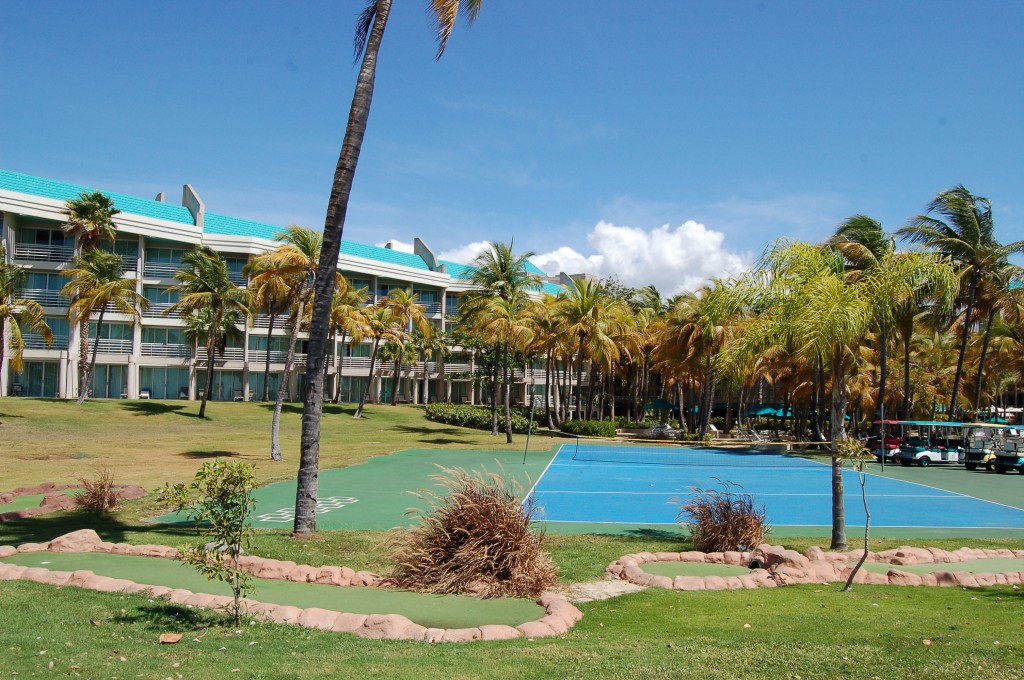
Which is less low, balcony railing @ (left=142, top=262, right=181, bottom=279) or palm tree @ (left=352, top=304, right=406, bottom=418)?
balcony railing @ (left=142, top=262, right=181, bottom=279)

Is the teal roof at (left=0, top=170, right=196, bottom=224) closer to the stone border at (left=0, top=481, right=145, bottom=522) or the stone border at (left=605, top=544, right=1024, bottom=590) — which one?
the stone border at (left=0, top=481, right=145, bottom=522)

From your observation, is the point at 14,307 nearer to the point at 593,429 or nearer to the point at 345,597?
the point at 593,429

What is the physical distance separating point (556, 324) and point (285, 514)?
36.0 m

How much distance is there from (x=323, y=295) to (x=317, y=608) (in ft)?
20.9

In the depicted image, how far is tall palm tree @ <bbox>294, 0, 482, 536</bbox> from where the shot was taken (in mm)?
13281

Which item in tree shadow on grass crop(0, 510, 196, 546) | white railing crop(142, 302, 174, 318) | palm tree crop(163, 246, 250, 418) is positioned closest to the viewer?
tree shadow on grass crop(0, 510, 196, 546)

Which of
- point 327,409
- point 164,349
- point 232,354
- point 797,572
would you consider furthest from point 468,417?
point 797,572

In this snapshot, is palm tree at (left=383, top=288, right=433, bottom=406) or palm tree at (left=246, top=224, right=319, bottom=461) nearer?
palm tree at (left=246, top=224, right=319, bottom=461)

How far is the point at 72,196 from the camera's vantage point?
5078 centimetres

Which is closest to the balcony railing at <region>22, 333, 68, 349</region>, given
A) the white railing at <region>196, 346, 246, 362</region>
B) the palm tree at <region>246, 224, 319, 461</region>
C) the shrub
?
the white railing at <region>196, 346, 246, 362</region>

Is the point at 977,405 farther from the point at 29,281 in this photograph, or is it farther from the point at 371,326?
the point at 29,281

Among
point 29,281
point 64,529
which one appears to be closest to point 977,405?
point 64,529

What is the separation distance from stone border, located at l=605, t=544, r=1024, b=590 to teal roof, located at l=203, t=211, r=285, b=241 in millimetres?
50184

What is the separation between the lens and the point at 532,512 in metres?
10.6
